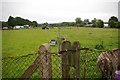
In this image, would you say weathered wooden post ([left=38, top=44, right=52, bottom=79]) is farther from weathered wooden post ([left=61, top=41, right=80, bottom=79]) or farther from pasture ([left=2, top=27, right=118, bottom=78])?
pasture ([left=2, top=27, right=118, bottom=78])

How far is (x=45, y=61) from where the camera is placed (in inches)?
137

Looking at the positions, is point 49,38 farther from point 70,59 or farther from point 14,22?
point 70,59

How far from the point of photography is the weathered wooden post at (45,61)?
11.3ft

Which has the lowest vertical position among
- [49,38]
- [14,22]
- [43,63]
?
[43,63]

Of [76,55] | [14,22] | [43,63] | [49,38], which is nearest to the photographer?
A: [43,63]

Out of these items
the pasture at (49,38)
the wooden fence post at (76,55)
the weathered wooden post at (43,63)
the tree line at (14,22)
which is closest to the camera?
the weathered wooden post at (43,63)

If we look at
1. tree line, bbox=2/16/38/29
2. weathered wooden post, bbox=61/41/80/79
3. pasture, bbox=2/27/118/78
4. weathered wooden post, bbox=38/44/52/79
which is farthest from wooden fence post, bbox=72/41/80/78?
pasture, bbox=2/27/118/78

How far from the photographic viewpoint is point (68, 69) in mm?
3918

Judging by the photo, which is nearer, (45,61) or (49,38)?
(45,61)

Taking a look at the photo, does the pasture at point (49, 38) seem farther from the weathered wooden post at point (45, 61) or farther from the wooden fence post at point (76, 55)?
the weathered wooden post at point (45, 61)

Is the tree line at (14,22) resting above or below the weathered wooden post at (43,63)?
above

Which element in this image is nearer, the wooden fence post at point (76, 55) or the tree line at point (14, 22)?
the wooden fence post at point (76, 55)

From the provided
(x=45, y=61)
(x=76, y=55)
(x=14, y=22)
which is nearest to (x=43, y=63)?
(x=45, y=61)

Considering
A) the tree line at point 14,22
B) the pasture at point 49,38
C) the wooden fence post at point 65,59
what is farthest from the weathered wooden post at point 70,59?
the pasture at point 49,38
